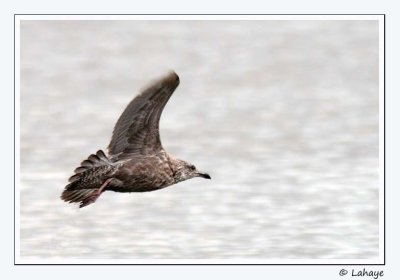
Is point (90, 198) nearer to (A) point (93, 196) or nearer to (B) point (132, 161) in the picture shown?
(A) point (93, 196)

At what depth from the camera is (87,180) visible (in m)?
10.3

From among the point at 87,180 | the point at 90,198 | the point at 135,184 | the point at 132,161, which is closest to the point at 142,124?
the point at 132,161

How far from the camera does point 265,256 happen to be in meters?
11.8

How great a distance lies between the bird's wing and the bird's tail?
257 millimetres

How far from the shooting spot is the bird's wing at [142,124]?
10109 mm

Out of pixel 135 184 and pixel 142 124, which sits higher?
pixel 142 124

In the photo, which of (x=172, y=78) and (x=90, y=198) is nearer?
(x=172, y=78)

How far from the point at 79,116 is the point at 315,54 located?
6.72 meters

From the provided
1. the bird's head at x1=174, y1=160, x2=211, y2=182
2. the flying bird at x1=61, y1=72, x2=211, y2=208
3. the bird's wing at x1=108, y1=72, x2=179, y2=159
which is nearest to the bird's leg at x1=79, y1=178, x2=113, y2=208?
the flying bird at x1=61, y1=72, x2=211, y2=208

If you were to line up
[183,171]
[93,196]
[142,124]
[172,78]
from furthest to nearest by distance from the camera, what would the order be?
[183,171] < [142,124] < [93,196] < [172,78]

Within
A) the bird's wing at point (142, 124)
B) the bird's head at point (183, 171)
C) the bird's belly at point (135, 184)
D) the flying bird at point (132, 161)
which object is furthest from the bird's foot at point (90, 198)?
the bird's head at point (183, 171)

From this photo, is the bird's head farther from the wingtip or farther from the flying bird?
the wingtip

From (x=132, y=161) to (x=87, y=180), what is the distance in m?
0.44
